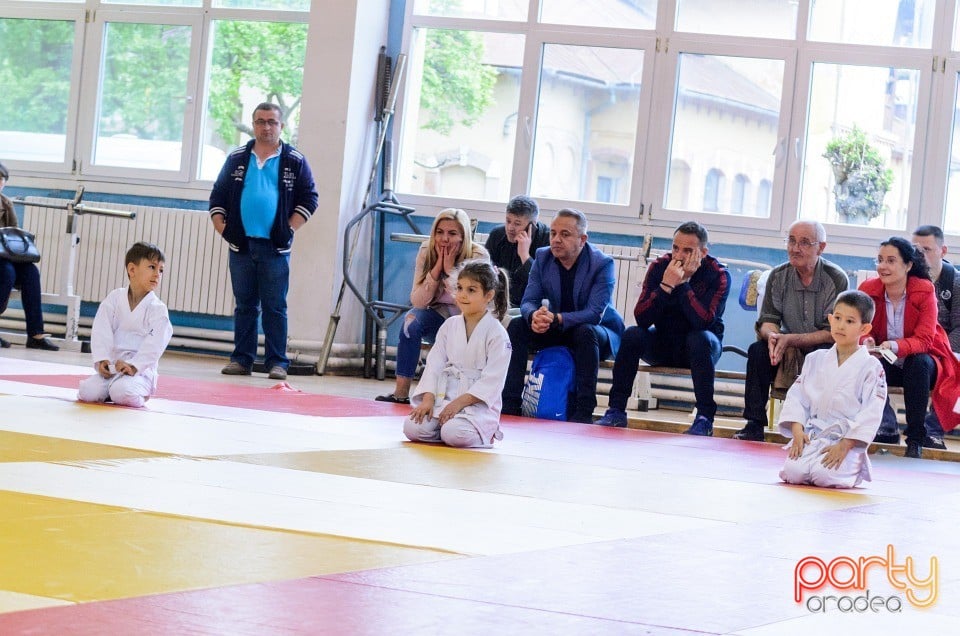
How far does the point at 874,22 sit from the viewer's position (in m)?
7.18

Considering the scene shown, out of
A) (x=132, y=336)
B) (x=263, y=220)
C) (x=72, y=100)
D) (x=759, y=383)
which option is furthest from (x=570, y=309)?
(x=72, y=100)

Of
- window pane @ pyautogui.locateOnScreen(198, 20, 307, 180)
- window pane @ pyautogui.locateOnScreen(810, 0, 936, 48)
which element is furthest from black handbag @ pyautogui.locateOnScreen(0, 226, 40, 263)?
window pane @ pyautogui.locateOnScreen(810, 0, 936, 48)

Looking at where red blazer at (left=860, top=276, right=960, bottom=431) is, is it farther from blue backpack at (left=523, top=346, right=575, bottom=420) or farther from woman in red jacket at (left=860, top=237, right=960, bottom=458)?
blue backpack at (left=523, top=346, right=575, bottom=420)

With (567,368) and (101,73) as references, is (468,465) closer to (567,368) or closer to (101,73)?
(567,368)

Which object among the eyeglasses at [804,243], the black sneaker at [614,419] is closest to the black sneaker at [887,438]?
the eyeglasses at [804,243]

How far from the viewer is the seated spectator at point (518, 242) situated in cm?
611

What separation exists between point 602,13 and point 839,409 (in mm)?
4527

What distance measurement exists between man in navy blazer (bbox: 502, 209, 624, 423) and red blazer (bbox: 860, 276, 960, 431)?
48.5 inches

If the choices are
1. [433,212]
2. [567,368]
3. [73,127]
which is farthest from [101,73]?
[567,368]

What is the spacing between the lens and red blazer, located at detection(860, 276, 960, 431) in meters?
5.20

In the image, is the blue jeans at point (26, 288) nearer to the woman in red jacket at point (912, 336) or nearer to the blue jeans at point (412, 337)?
the blue jeans at point (412, 337)

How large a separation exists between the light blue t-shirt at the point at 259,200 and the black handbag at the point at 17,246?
64.7 inches

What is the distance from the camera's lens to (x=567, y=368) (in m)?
5.66

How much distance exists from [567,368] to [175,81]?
4.03m
